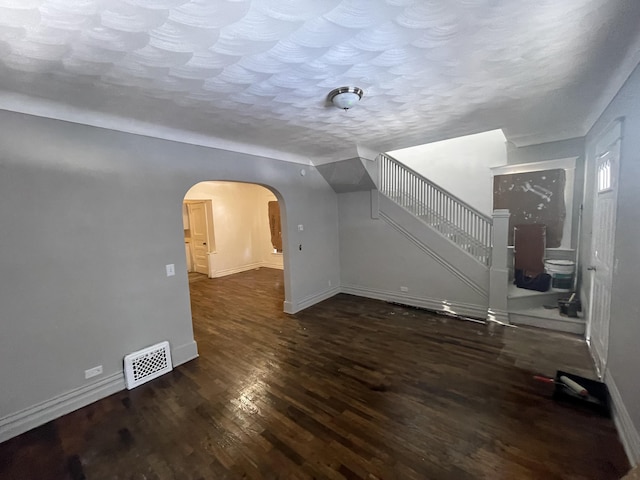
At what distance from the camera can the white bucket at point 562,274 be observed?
151 inches

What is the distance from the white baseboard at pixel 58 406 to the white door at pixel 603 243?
14.9 ft

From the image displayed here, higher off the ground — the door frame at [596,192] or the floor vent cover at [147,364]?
the door frame at [596,192]

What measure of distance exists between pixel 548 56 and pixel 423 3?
111cm

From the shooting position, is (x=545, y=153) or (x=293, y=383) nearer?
(x=293, y=383)

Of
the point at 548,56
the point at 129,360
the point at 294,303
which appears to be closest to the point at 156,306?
the point at 129,360

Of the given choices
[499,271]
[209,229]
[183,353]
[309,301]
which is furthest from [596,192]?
[209,229]

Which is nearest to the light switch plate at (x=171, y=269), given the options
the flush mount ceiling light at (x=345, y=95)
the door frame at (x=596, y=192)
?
the flush mount ceiling light at (x=345, y=95)

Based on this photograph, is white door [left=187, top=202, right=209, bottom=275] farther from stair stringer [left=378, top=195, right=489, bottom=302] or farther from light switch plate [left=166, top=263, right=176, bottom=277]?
stair stringer [left=378, top=195, right=489, bottom=302]

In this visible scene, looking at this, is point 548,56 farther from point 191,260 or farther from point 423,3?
point 191,260

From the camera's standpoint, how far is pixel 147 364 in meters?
2.67

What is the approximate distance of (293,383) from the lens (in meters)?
2.55

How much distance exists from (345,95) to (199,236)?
22.4 feet

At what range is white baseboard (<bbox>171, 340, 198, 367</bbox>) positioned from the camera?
2.90 meters

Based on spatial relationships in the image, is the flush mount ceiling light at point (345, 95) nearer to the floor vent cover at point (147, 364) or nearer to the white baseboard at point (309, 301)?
the floor vent cover at point (147, 364)
